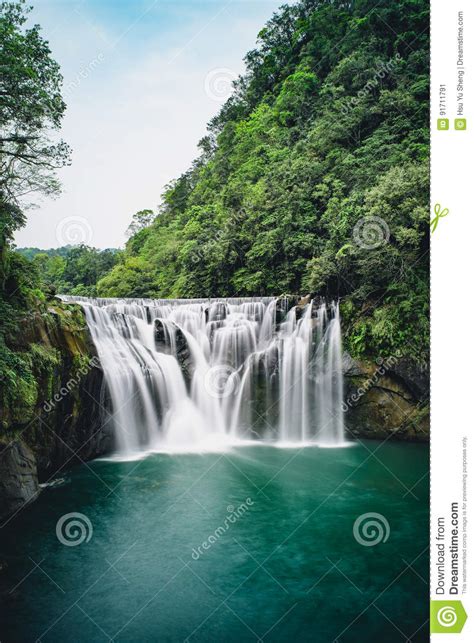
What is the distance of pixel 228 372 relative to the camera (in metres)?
14.8

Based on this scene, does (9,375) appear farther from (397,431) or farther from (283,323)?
(397,431)

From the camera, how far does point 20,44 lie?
898 cm

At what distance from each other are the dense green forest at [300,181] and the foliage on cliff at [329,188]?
0.21 feet

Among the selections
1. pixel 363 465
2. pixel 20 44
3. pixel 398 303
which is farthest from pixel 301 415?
pixel 20 44

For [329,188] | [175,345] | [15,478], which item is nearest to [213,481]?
[15,478]

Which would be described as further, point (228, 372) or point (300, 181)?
point (300, 181)

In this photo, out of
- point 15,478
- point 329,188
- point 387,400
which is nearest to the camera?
point 15,478

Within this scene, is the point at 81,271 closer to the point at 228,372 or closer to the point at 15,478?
the point at 228,372

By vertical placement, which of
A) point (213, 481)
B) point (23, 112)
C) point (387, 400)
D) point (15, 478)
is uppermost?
point (23, 112)

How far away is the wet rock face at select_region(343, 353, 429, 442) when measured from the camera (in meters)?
13.4

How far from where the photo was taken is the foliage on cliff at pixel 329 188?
14.2 meters

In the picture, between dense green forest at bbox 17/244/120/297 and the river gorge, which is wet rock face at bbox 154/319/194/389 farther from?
dense green forest at bbox 17/244/120/297

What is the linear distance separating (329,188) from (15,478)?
16736 mm
